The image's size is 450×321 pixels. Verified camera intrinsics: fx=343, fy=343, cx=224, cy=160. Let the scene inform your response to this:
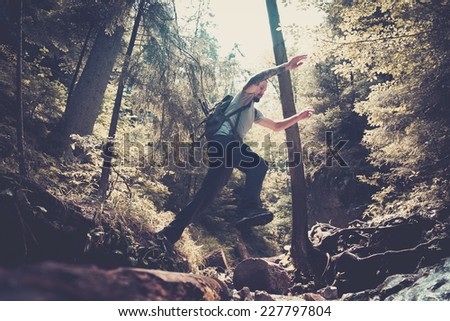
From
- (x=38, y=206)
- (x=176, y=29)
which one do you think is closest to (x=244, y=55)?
(x=176, y=29)

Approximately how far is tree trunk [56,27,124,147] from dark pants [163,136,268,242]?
536 cm

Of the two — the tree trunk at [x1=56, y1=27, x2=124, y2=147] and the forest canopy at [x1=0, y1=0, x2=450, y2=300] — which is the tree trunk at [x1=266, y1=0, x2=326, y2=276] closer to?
the forest canopy at [x1=0, y1=0, x2=450, y2=300]

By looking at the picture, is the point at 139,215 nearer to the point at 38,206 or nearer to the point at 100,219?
the point at 100,219

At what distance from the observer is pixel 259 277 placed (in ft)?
22.0

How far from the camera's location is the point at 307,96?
18.3 m

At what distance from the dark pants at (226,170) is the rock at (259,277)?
2.66 m

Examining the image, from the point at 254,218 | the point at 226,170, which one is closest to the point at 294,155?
the point at 226,170

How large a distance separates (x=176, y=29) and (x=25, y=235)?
18.1ft

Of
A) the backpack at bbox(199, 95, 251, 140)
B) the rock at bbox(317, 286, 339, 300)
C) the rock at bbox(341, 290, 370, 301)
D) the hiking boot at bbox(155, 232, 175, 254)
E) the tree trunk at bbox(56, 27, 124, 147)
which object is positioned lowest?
the rock at bbox(317, 286, 339, 300)

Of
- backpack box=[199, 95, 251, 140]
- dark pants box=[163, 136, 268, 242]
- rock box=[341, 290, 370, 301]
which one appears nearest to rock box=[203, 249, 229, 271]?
rock box=[341, 290, 370, 301]

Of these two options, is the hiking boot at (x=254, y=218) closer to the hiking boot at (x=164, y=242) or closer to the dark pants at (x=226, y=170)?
the dark pants at (x=226, y=170)

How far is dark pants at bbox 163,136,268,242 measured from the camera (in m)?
4.55

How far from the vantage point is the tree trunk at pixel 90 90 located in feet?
29.0

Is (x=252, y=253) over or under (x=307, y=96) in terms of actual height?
under
